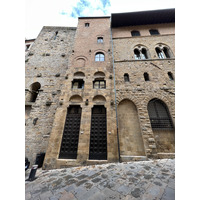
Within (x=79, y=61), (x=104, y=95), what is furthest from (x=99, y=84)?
(x=79, y=61)

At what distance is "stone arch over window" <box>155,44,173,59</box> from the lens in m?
9.34

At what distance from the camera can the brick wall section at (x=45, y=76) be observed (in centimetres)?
616

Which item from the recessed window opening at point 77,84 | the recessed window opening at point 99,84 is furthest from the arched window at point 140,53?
the recessed window opening at point 77,84

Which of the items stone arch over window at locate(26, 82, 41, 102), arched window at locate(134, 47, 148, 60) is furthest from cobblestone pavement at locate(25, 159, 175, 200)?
arched window at locate(134, 47, 148, 60)

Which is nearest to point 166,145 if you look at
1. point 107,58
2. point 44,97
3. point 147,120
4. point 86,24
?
point 147,120

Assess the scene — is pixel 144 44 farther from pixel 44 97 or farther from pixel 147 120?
pixel 44 97

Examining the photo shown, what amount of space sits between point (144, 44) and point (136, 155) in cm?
1128

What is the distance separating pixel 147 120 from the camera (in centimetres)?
606

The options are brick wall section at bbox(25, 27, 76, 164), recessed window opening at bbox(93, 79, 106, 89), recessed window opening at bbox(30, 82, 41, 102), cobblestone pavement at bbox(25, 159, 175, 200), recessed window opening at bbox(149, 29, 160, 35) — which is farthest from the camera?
recessed window opening at bbox(149, 29, 160, 35)

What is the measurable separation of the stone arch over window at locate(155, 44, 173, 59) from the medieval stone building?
0.32 feet

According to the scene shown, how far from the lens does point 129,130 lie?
6.10 metres

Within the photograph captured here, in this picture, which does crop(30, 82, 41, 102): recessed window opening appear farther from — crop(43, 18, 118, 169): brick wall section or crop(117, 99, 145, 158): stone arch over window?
crop(117, 99, 145, 158): stone arch over window

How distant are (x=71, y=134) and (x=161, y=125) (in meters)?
6.25

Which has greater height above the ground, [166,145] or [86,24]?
[86,24]
